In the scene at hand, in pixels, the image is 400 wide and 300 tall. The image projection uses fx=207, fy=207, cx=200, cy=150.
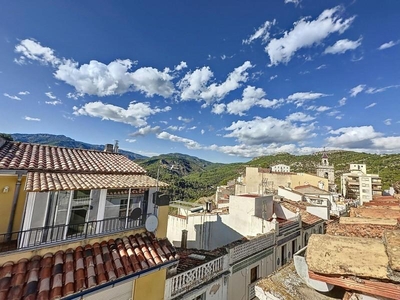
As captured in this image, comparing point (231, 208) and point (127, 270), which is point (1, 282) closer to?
point (127, 270)

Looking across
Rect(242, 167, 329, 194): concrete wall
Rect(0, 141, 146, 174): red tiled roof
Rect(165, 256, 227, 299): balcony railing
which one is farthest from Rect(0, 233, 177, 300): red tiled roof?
Rect(242, 167, 329, 194): concrete wall

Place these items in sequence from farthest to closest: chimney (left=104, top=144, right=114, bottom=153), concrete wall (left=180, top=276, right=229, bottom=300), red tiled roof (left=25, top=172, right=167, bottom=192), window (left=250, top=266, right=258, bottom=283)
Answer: chimney (left=104, top=144, right=114, bottom=153), window (left=250, top=266, right=258, bottom=283), concrete wall (left=180, top=276, right=229, bottom=300), red tiled roof (left=25, top=172, right=167, bottom=192)

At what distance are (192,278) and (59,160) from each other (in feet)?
25.1

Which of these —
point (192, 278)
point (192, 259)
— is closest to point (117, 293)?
point (192, 278)

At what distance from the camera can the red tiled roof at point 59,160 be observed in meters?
7.18

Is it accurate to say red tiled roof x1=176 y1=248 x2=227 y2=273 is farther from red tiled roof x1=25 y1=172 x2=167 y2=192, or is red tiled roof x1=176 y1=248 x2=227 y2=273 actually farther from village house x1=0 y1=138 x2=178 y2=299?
red tiled roof x1=25 y1=172 x2=167 y2=192

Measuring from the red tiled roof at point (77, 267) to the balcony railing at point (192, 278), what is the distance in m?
1.24

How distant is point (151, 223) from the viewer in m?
8.53

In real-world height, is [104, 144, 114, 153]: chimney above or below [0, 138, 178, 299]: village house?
above

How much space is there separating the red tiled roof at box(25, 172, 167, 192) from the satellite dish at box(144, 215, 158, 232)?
1297 millimetres

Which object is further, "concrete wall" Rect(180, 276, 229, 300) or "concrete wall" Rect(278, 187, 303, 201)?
"concrete wall" Rect(278, 187, 303, 201)

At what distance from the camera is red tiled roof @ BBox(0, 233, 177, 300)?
17.1 ft

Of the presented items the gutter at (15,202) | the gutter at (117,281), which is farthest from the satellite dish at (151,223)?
the gutter at (15,202)

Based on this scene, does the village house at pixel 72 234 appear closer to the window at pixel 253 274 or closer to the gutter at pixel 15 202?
the gutter at pixel 15 202
